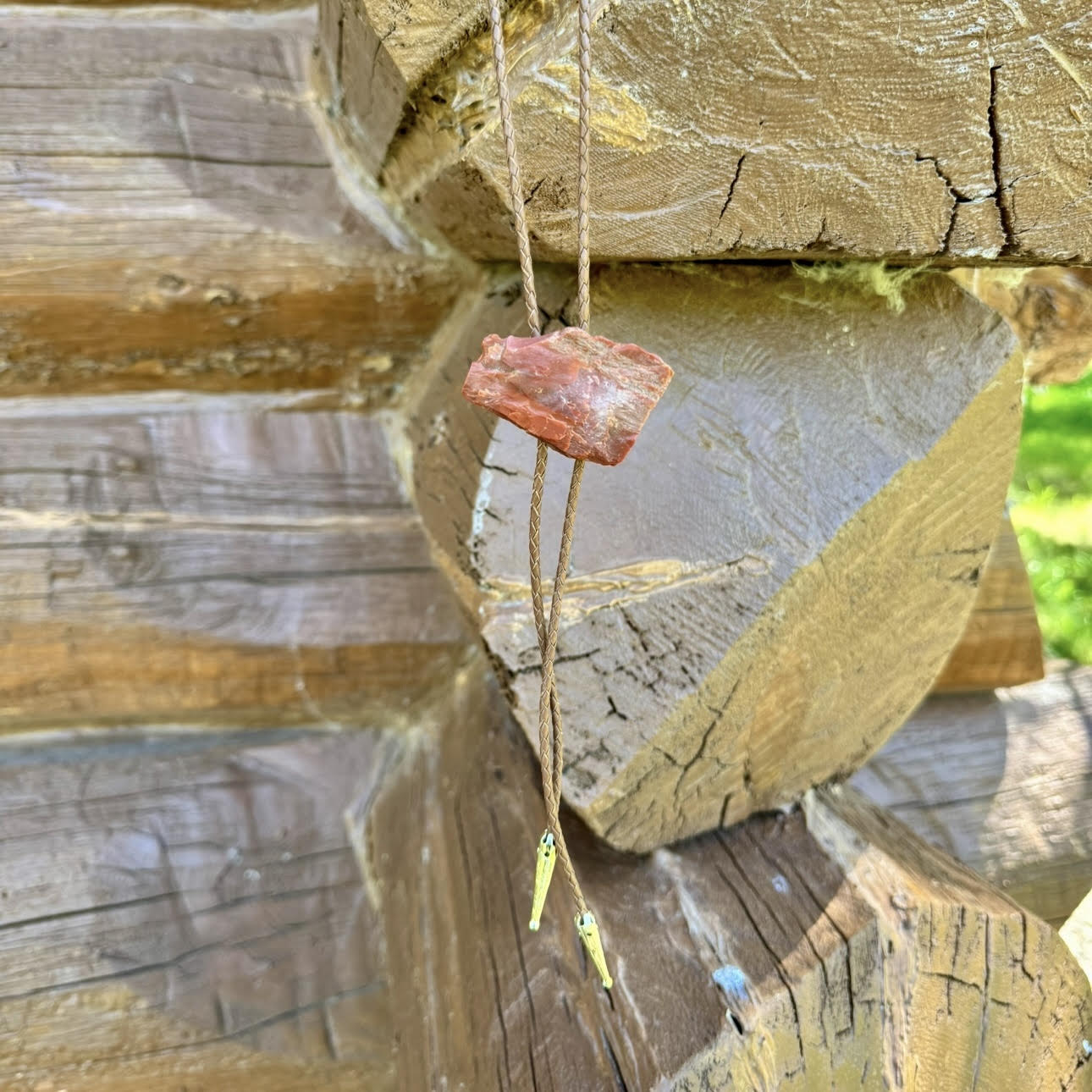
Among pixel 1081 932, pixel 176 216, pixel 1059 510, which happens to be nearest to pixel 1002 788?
pixel 1081 932

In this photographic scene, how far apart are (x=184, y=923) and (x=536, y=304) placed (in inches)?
31.2

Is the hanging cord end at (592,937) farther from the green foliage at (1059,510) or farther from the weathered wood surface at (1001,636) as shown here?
the green foliage at (1059,510)

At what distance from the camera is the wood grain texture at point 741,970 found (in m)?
0.66

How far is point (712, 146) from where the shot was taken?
61cm

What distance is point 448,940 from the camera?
832 millimetres

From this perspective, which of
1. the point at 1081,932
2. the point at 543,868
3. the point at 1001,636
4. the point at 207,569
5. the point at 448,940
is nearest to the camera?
the point at 543,868

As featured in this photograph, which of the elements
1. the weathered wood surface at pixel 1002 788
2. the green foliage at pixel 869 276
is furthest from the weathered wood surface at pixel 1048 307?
the weathered wood surface at pixel 1002 788

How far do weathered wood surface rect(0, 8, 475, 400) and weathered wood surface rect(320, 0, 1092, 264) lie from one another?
0.77ft

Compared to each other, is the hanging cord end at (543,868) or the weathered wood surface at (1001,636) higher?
the hanging cord end at (543,868)

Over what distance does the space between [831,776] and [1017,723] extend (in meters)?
0.53

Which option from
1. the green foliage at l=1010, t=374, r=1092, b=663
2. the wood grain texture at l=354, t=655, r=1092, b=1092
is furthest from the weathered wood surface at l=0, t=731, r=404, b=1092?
the green foliage at l=1010, t=374, r=1092, b=663

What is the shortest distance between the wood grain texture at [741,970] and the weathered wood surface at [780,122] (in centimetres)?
55

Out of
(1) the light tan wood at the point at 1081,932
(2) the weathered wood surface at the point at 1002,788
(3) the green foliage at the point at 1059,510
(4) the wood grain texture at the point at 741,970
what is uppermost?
(4) the wood grain texture at the point at 741,970

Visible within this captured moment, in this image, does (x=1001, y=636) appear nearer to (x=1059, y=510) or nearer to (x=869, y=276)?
(x=869, y=276)
